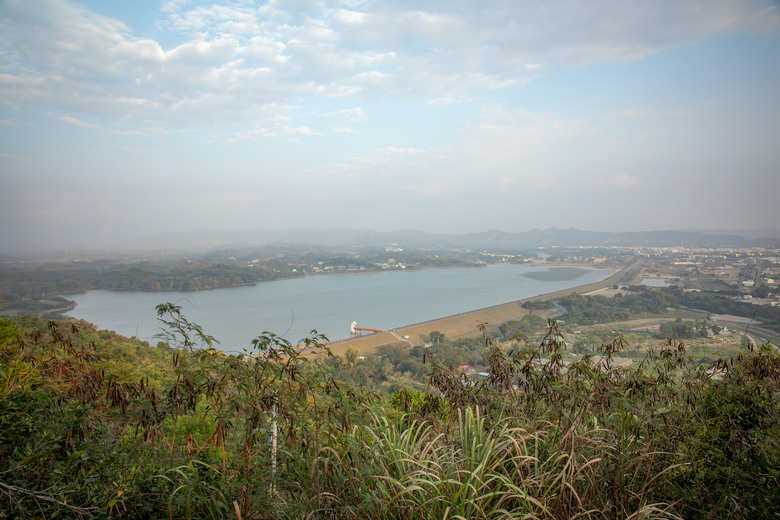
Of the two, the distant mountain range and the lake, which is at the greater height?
the distant mountain range

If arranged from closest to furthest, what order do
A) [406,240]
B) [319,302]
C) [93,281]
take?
[319,302] → [93,281] → [406,240]

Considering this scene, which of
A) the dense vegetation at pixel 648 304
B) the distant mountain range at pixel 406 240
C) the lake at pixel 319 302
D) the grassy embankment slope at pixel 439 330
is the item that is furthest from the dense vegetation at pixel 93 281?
the distant mountain range at pixel 406 240

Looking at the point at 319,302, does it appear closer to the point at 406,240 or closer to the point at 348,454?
the point at 348,454

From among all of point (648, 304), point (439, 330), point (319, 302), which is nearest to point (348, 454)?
point (648, 304)

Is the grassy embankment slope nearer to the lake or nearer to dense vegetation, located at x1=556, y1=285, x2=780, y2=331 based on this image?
the lake

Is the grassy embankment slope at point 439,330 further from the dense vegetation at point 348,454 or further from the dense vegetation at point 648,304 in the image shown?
the dense vegetation at point 348,454

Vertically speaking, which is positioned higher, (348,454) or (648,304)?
(348,454)

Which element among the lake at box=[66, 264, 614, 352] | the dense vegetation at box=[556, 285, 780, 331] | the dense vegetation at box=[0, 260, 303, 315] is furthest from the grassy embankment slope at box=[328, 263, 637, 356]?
the dense vegetation at box=[0, 260, 303, 315]
